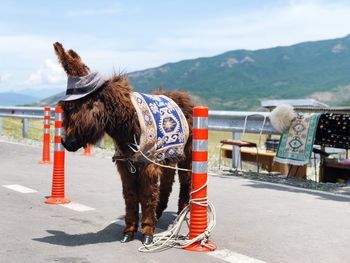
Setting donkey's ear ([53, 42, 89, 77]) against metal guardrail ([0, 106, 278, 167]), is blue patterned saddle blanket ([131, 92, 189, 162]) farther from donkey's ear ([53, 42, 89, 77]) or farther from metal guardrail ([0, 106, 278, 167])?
metal guardrail ([0, 106, 278, 167])

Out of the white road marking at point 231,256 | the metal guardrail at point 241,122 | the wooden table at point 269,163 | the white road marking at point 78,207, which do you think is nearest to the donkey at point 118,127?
the white road marking at point 231,256

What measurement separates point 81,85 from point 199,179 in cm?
146

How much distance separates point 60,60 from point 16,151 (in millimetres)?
9782

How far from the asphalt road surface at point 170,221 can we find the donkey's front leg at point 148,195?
0.19 m

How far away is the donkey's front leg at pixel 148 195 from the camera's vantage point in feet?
16.6

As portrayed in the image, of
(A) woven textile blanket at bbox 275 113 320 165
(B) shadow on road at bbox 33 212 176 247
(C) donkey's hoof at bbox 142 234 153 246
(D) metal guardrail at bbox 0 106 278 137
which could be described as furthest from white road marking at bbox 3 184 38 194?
(D) metal guardrail at bbox 0 106 278 137

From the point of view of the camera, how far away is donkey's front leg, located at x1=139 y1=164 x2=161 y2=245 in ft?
16.6

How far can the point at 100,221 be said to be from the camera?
6211 millimetres

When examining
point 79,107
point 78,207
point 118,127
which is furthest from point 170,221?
point 79,107

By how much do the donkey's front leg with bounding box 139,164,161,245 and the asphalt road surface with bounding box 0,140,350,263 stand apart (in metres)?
0.19

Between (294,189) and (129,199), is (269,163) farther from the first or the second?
(129,199)

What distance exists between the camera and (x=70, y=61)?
4785 mm

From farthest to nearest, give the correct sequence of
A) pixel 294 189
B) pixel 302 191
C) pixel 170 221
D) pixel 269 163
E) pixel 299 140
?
pixel 269 163 < pixel 299 140 < pixel 294 189 < pixel 302 191 < pixel 170 221

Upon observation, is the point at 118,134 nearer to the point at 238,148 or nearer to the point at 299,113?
the point at 299,113
